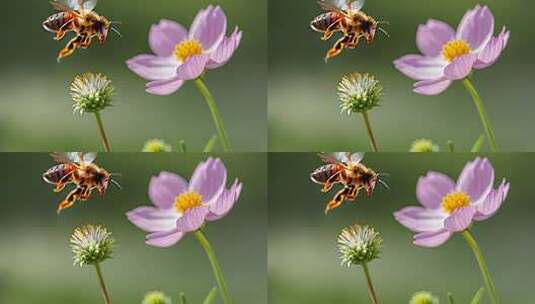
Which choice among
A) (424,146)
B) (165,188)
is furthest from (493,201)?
(165,188)

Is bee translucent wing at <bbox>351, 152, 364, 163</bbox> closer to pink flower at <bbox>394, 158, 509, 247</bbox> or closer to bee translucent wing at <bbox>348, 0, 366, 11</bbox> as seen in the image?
pink flower at <bbox>394, 158, 509, 247</bbox>

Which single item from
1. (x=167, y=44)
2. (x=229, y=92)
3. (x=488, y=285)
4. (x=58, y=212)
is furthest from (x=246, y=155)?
(x=488, y=285)

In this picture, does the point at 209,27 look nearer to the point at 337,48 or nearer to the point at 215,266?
the point at 337,48

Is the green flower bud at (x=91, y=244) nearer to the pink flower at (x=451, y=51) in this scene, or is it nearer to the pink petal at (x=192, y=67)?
the pink petal at (x=192, y=67)

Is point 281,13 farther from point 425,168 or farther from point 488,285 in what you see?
point 488,285

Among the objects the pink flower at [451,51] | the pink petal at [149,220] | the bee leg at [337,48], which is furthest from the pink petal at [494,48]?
the pink petal at [149,220]
